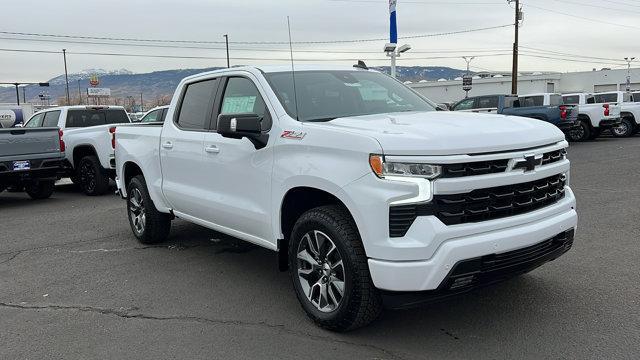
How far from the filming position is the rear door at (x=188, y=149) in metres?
5.40

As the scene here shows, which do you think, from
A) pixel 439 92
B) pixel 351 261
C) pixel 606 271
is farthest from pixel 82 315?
pixel 439 92

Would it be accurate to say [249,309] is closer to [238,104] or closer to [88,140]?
[238,104]

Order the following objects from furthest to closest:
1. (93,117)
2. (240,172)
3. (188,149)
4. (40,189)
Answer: (93,117)
(40,189)
(188,149)
(240,172)

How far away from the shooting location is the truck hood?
11.4 ft

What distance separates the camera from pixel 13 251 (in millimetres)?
6855

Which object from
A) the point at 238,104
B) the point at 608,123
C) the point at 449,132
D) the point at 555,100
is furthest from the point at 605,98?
the point at 449,132

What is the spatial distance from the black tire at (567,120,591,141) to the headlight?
1920 centimetres

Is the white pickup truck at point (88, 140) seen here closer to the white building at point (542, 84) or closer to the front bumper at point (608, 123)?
the front bumper at point (608, 123)

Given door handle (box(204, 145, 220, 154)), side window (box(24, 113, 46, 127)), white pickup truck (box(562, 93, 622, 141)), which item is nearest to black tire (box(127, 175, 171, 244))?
door handle (box(204, 145, 220, 154))

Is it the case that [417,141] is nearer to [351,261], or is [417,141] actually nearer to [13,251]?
[351,261]

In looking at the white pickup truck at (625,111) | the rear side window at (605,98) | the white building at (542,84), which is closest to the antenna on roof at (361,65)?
the white pickup truck at (625,111)

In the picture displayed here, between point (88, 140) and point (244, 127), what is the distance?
7807mm

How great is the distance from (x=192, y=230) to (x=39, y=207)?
446cm

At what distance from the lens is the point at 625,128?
2228cm
